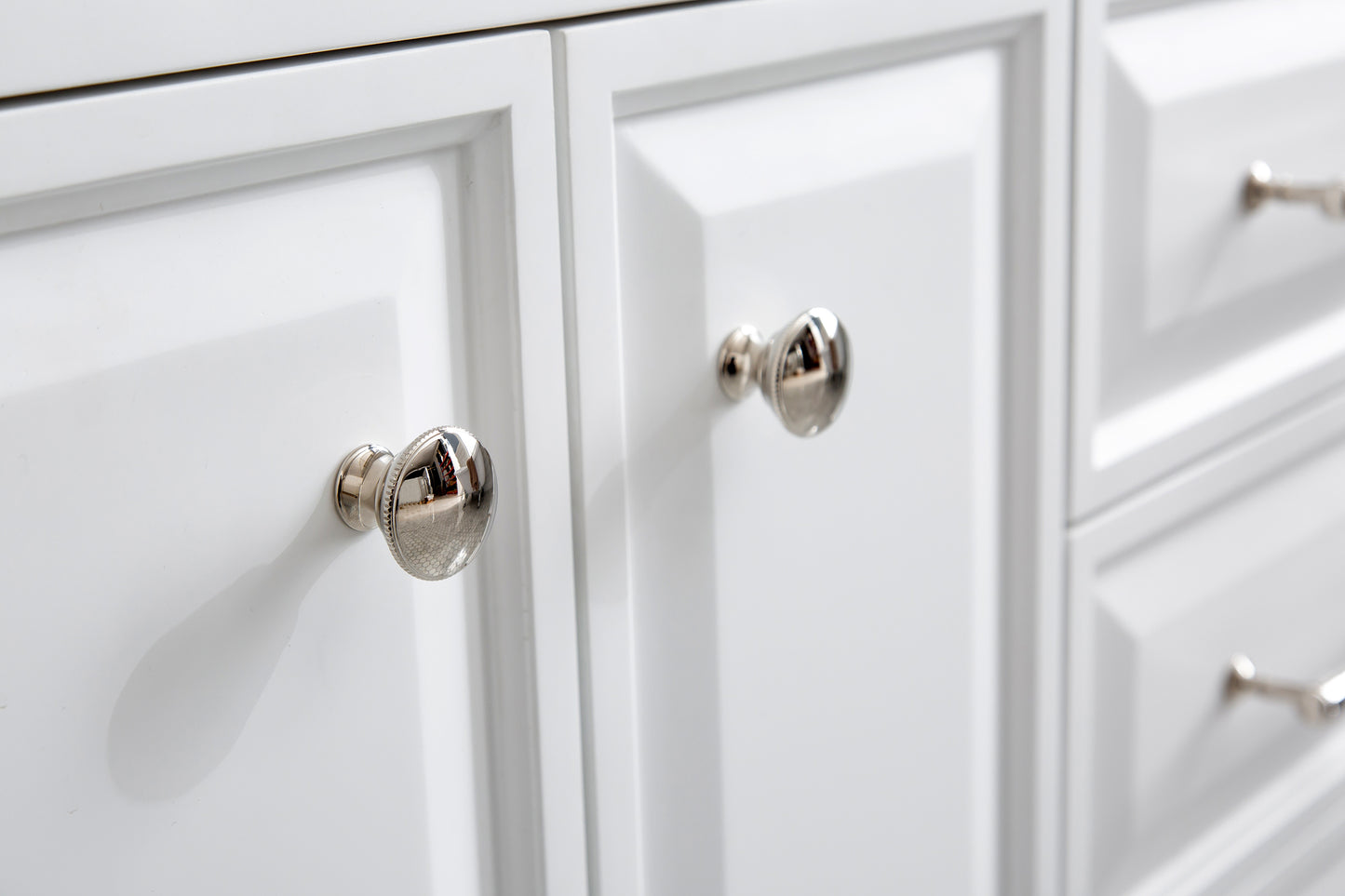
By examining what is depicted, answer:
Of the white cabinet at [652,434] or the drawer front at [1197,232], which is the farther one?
the drawer front at [1197,232]

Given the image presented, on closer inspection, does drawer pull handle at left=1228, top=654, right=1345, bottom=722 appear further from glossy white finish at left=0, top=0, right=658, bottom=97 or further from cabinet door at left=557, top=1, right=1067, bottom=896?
glossy white finish at left=0, top=0, right=658, bottom=97

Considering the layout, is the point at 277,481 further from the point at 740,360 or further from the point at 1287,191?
the point at 1287,191

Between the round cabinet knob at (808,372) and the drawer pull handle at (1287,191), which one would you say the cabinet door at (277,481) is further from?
the drawer pull handle at (1287,191)

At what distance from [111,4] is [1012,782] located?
1.23ft

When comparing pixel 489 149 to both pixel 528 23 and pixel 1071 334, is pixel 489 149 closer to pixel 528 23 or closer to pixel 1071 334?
pixel 528 23

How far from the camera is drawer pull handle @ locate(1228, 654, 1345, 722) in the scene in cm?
57

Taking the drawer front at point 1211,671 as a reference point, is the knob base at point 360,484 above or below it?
above

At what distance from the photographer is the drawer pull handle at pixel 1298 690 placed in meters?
0.57

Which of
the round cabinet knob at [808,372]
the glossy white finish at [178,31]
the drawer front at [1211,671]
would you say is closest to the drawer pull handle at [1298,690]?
the drawer front at [1211,671]

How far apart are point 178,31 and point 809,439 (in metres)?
0.20

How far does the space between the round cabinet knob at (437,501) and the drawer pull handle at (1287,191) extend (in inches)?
14.3

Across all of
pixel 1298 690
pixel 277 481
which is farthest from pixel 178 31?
pixel 1298 690

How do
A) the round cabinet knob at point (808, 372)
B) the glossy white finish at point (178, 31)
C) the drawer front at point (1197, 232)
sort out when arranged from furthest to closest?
1. the drawer front at point (1197, 232)
2. the round cabinet knob at point (808, 372)
3. the glossy white finish at point (178, 31)

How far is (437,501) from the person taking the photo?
27 cm
